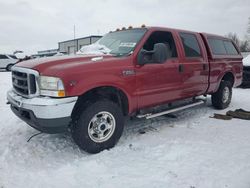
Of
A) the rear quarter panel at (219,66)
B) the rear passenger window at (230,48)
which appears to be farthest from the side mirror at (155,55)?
the rear passenger window at (230,48)

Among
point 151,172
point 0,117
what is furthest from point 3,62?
point 151,172

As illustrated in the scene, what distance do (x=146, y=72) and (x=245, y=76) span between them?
8443mm

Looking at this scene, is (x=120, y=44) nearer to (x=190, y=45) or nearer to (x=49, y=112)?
(x=190, y=45)

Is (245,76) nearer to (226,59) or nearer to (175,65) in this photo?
(226,59)

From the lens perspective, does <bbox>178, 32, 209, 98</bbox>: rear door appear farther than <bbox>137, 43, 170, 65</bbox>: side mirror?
Yes

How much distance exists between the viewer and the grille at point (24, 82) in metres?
3.33

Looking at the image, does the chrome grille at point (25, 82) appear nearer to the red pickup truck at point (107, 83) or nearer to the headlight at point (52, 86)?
the red pickup truck at point (107, 83)

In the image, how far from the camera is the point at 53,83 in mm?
3170

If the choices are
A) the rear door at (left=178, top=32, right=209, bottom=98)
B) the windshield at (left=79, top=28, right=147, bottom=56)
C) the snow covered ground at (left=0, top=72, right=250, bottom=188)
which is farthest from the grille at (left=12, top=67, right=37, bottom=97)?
the rear door at (left=178, top=32, right=209, bottom=98)

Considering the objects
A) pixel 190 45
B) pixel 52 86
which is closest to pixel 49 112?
pixel 52 86

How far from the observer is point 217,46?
6312 millimetres

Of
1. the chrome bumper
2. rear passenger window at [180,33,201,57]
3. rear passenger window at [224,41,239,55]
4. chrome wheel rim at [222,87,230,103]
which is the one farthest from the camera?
rear passenger window at [224,41,239,55]

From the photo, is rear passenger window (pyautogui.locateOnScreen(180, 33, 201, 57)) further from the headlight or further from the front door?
the headlight

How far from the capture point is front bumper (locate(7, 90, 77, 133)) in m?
3.13
